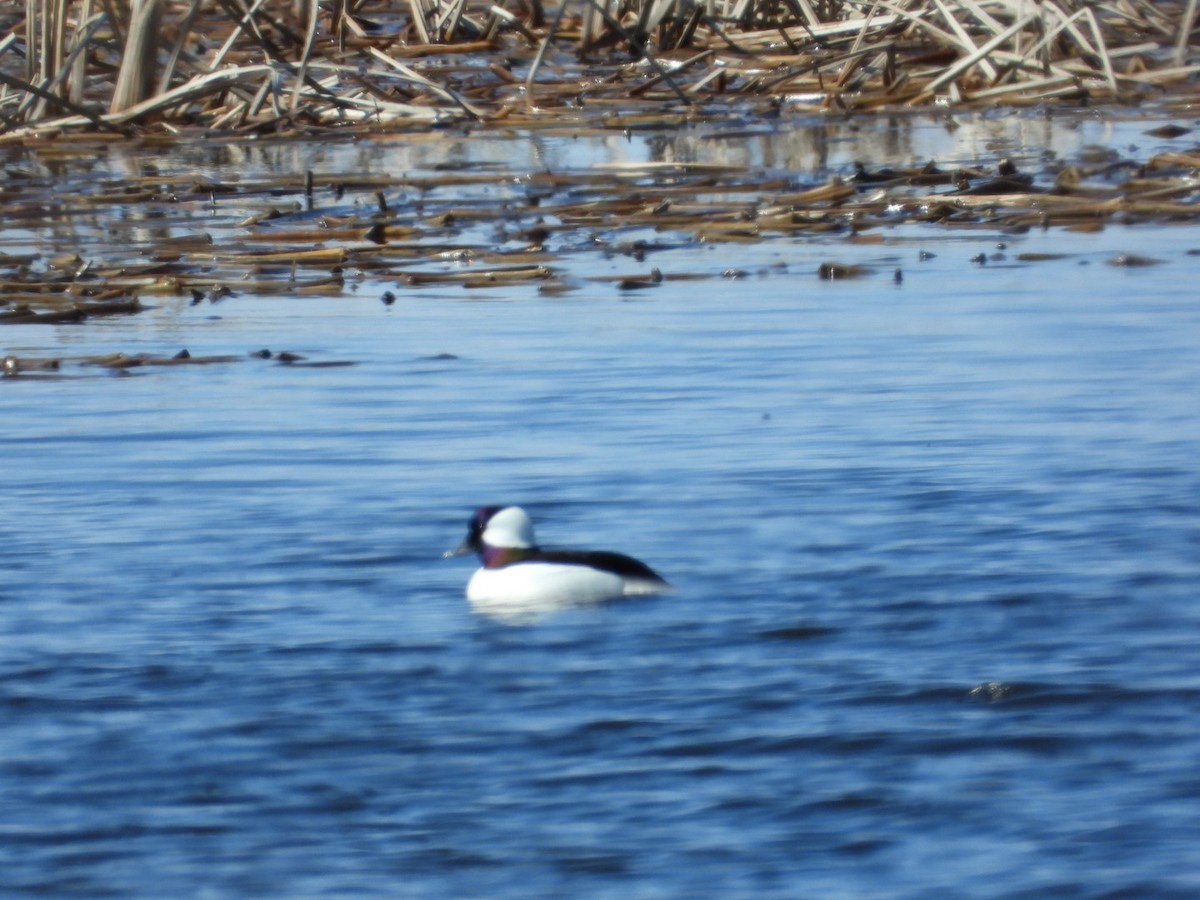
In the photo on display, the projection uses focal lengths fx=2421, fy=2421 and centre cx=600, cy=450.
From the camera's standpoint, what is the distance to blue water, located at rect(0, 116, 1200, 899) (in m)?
4.61

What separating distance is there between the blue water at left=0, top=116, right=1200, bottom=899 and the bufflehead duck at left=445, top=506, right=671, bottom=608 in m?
0.08

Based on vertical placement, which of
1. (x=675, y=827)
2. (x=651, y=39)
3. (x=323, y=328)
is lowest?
(x=675, y=827)

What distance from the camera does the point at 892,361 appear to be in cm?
949

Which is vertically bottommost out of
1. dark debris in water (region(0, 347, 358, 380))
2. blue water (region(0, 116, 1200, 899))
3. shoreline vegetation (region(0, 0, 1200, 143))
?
blue water (region(0, 116, 1200, 899))

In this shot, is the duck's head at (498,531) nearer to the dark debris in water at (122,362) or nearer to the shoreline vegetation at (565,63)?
the dark debris in water at (122,362)

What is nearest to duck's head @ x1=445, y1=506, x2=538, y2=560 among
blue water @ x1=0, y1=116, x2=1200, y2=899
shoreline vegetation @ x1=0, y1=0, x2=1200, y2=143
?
blue water @ x1=0, y1=116, x2=1200, y2=899

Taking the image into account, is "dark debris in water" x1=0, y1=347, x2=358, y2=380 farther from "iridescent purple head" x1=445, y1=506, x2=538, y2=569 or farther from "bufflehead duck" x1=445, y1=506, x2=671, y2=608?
"bufflehead duck" x1=445, y1=506, x2=671, y2=608

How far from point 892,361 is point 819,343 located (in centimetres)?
50

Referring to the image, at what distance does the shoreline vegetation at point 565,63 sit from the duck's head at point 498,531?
10359 mm

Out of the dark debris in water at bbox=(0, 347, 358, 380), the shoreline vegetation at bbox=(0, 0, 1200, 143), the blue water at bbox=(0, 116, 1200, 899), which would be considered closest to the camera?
the blue water at bbox=(0, 116, 1200, 899)

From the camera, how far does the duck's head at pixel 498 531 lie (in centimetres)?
652

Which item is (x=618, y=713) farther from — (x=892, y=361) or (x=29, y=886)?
(x=892, y=361)

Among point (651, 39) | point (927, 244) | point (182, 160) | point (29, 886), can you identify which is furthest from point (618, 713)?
point (651, 39)

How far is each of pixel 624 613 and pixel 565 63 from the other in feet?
54.4
